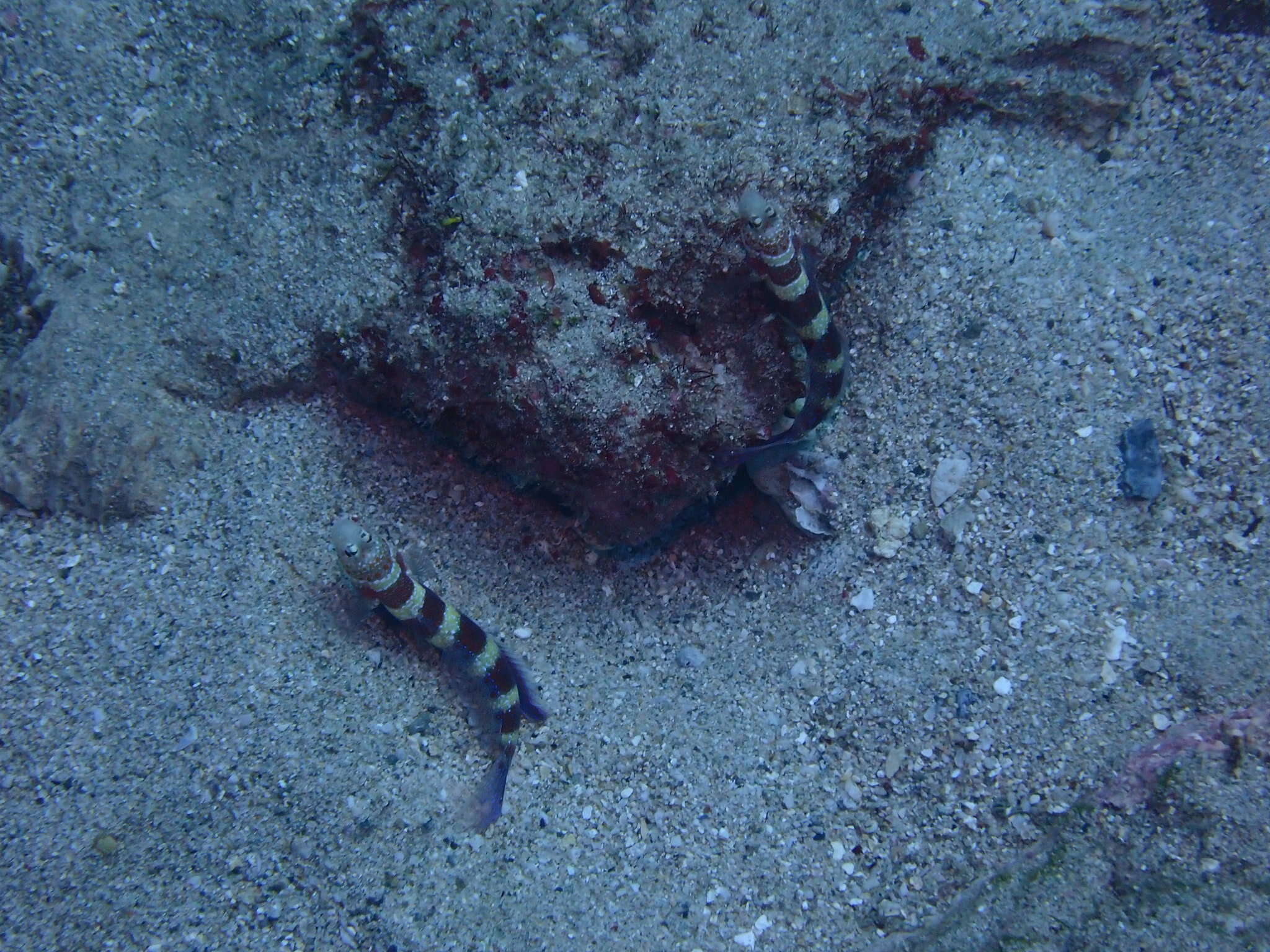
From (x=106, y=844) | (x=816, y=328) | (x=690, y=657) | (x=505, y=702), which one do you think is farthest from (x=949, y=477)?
(x=106, y=844)

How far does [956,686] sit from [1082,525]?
97 cm

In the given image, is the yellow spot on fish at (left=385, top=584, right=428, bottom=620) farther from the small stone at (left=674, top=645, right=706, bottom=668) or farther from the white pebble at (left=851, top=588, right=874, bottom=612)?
the white pebble at (left=851, top=588, right=874, bottom=612)

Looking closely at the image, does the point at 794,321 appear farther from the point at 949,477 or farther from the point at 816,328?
the point at 949,477

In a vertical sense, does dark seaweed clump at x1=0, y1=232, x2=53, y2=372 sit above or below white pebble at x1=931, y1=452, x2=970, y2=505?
below

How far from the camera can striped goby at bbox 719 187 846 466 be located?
2822mm

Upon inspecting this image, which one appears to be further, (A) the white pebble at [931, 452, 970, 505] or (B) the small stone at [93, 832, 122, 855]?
(A) the white pebble at [931, 452, 970, 505]

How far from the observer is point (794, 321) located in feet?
10.2

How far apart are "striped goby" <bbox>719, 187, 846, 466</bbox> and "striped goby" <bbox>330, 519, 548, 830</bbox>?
4.77 ft

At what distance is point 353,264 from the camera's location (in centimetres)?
319

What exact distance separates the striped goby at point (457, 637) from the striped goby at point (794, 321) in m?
1.45

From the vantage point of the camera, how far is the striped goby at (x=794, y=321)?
282 cm

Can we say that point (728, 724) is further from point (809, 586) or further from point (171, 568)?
point (171, 568)

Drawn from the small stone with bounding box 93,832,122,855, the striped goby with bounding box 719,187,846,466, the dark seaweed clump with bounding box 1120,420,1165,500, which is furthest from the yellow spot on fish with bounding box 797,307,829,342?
the small stone with bounding box 93,832,122,855

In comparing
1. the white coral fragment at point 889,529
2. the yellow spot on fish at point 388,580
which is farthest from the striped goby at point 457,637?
the white coral fragment at point 889,529
